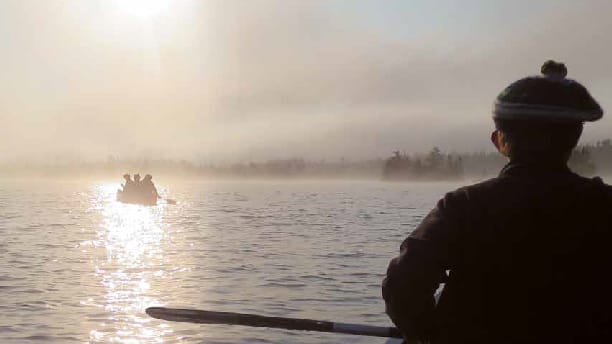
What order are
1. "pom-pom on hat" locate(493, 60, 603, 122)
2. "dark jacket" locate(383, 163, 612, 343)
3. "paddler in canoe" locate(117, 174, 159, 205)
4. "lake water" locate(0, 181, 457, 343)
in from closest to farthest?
"dark jacket" locate(383, 163, 612, 343), "pom-pom on hat" locate(493, 60, 603, 122), "lake water" locate(0, 181, 457, 343), "paddler in canoe" locate(117, 174, 159, 205)

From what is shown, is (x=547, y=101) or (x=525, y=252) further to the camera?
(x=547, y=101)

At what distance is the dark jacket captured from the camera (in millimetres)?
3213

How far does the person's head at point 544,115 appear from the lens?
11.0 ft

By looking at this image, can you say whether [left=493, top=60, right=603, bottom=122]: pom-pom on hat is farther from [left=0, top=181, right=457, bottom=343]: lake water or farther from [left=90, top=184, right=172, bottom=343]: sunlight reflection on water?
[left=90, top=184, right=172, bottom=343]: sunlight reflection on water

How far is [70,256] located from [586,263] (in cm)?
2615

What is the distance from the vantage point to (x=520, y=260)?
321 centimetres

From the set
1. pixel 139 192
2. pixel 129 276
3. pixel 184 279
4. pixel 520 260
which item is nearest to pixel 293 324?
pixel 520 260

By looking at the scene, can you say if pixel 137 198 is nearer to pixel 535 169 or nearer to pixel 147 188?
pixel 147 188

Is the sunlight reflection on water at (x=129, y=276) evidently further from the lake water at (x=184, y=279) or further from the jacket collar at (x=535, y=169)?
the jacket collar at (x=535, y=169)

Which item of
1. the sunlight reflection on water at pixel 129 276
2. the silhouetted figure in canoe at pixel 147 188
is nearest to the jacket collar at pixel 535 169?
the sunlight reflection on water at pixel 129 276

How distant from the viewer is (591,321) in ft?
10.7

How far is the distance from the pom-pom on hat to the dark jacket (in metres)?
0.28

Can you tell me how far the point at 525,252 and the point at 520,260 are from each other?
1.5 inches

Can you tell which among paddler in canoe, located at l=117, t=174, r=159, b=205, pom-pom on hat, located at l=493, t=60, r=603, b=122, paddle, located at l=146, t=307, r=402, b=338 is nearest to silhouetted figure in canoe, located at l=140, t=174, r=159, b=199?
paddler in canoe, located at l=117, t=174, r=159, b=205
